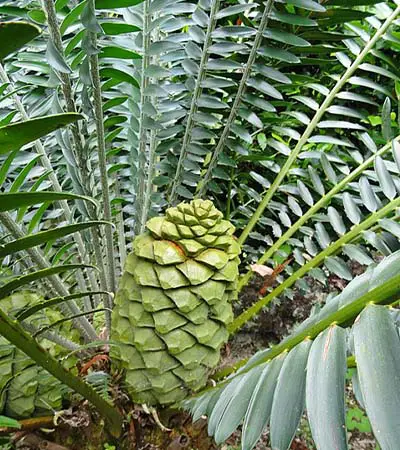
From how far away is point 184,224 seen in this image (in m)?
0.67

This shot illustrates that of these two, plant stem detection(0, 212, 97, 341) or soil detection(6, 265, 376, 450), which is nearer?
plant stem detection(0, 212, 97, 341)

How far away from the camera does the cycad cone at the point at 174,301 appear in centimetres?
64

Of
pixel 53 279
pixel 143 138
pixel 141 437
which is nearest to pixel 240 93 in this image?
pixel 143 138

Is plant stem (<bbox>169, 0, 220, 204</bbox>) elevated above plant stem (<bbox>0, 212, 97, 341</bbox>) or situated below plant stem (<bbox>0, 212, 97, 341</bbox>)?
above

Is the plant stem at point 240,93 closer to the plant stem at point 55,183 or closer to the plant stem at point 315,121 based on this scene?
the plant stem at point 315,121

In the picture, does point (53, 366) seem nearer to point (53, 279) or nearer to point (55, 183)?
point (53, 279)

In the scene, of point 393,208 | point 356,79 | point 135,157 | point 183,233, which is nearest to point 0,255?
point 183,233

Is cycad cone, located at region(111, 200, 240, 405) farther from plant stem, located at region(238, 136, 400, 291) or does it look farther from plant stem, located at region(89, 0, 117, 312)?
→ plant stem, located at region(238, 136, 400, 291)

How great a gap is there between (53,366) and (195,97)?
461 mm

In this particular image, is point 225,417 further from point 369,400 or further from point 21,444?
point 21,444

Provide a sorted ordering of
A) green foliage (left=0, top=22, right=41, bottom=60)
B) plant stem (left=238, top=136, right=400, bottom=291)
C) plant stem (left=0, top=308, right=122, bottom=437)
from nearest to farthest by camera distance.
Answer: green foliage (left=0, top=22, right=41, bottom=60), plant stem (left=0, top=308, right=122, bottom=437), plant stem (left=238, top=136, right=400, bottom=291)

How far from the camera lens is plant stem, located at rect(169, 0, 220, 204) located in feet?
2.22

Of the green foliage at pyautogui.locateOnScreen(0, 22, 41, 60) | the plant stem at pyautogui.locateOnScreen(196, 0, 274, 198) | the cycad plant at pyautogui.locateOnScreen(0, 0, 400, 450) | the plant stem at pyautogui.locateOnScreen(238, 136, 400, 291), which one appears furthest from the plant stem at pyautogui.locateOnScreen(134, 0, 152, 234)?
the green foliage at pyautogui.locateOnScreen(0, 22, 41, 60)

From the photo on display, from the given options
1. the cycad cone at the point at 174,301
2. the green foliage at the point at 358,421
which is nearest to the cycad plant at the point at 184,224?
the cycad cone at the point at 174,301
